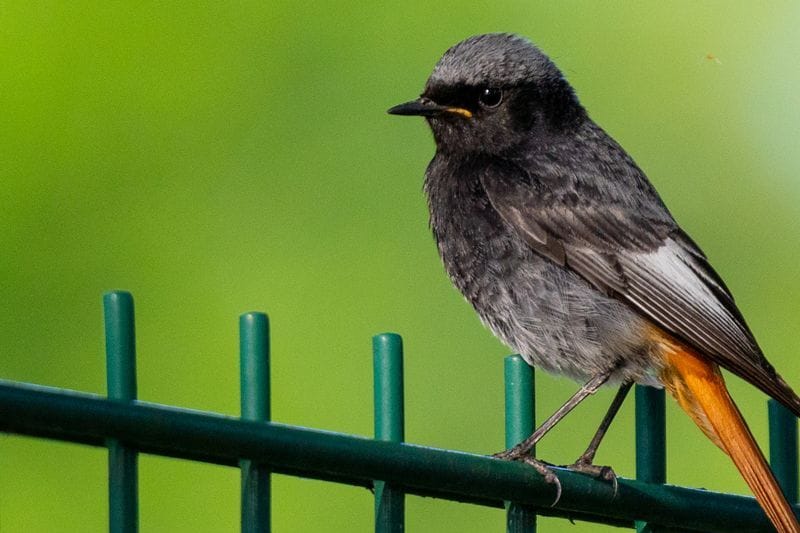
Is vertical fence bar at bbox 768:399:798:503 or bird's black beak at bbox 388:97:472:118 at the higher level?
bird's black beak at bbox 388:97:472:118

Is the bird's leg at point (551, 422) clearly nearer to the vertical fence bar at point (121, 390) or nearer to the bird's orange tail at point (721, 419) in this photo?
the bird's orange tail at point (721, 419)

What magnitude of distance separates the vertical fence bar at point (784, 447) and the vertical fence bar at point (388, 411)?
129cm

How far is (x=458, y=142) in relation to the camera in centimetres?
548

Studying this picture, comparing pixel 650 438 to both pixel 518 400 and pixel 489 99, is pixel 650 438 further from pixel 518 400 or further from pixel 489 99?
pixel 489 99

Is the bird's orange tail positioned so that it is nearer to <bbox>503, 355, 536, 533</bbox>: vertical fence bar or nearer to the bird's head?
<bbox>503, 355, 536, 533</bbox>: vertical fence bar

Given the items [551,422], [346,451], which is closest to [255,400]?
[346,451]

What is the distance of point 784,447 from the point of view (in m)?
3.95

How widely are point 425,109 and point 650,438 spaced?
2.11 meters

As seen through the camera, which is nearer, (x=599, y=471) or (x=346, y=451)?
(x=346, y=451)

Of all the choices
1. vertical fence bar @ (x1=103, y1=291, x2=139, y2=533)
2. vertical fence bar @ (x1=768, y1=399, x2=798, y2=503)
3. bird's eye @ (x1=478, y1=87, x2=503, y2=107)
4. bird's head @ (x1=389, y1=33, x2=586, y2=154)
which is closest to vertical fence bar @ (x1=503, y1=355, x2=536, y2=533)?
vertical fence bar @ (x1=768, y1=399, x2=798, y2=503)

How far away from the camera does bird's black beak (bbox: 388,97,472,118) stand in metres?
5.42

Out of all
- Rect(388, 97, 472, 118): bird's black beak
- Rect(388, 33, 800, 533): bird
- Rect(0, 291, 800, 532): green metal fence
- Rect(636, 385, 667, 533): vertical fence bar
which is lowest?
Rect(0, 291, 800, 532): green metal fence

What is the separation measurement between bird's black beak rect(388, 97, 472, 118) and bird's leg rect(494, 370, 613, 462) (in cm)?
114

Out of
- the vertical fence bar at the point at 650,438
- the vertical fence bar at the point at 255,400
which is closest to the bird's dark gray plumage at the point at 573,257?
the vertical fence bar at the point at 650,438
